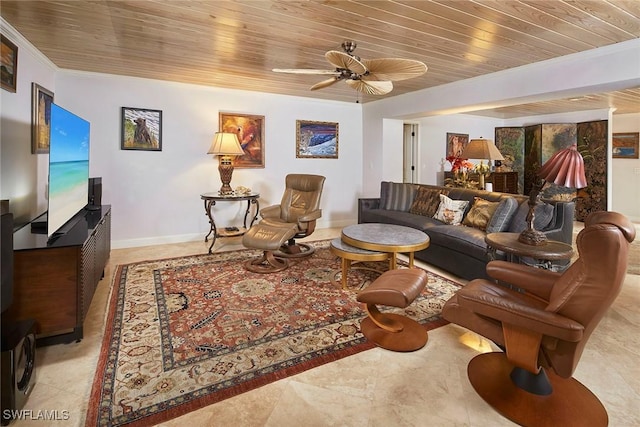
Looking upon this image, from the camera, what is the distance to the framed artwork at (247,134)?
16.6 ft

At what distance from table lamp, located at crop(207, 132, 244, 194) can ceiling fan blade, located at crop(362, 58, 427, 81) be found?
2288 mm

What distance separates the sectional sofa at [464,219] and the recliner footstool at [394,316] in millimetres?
1157

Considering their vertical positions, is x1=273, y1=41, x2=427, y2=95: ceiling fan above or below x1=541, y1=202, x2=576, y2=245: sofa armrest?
above

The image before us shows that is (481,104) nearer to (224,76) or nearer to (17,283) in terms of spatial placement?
(224,76)

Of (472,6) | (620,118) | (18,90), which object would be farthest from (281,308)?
(620,118)

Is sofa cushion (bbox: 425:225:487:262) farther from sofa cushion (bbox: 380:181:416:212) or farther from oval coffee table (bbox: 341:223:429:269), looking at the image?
sofa cushion (bbox: 380:181:416:212)

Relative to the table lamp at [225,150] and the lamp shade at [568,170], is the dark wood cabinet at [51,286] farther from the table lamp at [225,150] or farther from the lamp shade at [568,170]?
the lamp shade at [568,170]

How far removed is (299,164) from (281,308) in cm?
346

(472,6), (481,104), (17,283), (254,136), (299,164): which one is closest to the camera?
(17,283)

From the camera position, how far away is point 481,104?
4270 mm

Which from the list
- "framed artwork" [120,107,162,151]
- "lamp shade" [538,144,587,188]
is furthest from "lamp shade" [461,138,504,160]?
"framed artwork" [120,107,162,151]

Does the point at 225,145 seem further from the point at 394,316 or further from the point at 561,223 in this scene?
the point at 561,223

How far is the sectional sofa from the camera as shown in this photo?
3184 millimetres

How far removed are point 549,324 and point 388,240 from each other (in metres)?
1.75
